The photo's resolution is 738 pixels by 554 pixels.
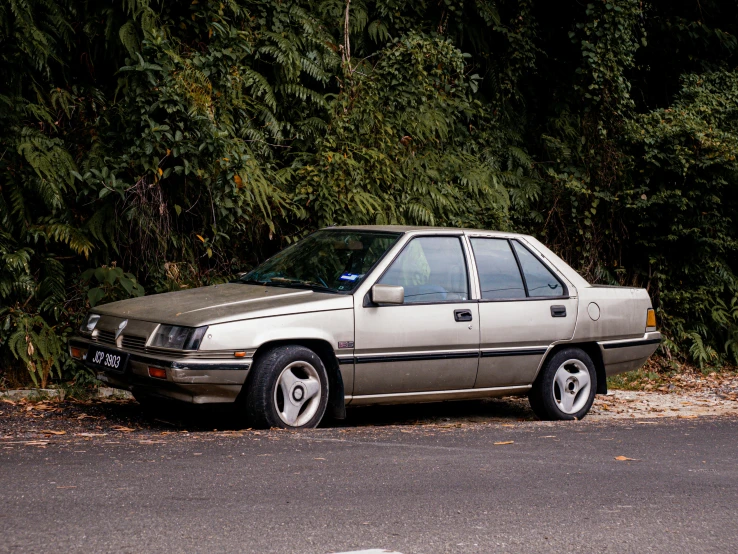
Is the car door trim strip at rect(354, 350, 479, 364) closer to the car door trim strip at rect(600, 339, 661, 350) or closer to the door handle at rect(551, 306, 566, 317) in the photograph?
the door handle at rect(551, 306, 566, 317)

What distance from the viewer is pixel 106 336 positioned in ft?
26.1

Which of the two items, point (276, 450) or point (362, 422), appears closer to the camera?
point (276, 450)

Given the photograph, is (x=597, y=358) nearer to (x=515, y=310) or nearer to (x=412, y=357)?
(x=515, y=310)

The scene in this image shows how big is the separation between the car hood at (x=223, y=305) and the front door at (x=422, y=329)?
14.8 inches

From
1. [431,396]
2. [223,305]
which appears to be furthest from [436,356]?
[223,305]

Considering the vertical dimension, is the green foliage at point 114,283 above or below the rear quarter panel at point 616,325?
above

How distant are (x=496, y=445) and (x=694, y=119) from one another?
8433 millimetres

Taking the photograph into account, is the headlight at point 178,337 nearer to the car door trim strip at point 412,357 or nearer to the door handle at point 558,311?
the car door trim strip at point 412,357

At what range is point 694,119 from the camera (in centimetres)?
1420

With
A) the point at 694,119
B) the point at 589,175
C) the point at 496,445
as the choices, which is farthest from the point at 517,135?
the point at 496,445

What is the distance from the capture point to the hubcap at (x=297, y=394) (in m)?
7.62

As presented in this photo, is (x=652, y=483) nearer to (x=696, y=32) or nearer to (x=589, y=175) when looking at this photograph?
(x=589, y=175)

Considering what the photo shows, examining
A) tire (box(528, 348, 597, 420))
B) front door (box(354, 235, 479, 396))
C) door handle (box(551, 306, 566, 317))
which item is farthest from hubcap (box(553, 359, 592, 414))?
front door (box(354, 235, 479, 396))

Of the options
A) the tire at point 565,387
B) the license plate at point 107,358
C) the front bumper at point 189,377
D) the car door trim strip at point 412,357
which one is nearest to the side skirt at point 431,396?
the tire at point 565,387
